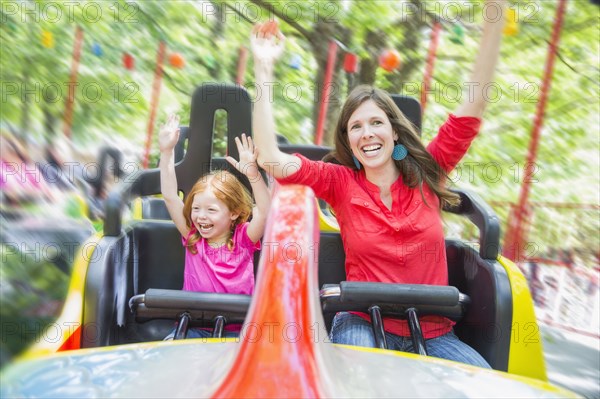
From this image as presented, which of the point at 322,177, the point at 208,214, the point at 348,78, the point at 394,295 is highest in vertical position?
the point at 348,78

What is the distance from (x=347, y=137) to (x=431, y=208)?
0.93ft

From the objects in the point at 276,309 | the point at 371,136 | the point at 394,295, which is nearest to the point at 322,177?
the point at 371,136

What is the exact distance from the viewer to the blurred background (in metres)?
4.70

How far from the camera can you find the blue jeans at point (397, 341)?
45.9 inches

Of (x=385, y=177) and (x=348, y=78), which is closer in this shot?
(x=385, y=177)

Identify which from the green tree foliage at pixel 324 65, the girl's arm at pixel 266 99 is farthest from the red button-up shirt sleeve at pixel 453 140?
the green tree foliage at pixel 324 65

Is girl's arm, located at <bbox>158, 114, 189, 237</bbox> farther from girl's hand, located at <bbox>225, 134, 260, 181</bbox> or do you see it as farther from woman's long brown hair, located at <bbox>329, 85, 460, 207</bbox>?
woman's long brown hair, located at <bbox>329, 85, 460, 207</bbox>

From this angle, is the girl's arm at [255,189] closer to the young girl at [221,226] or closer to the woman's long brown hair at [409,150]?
the young girl at [221,226]

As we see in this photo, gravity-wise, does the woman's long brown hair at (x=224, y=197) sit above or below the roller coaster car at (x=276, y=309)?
above

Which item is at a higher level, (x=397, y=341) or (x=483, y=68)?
(x=483, y=68)

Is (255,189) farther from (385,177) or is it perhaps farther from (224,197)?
(385,177)

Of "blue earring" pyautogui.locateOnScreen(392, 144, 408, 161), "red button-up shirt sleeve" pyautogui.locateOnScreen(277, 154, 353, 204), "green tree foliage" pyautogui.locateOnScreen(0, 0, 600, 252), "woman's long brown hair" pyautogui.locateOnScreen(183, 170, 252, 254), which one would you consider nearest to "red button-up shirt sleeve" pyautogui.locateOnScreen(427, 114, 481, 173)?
"blue earring" pyautogui.locateOnScreen(392, 144, 408, 161)

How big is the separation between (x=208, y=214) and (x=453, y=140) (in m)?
0.65

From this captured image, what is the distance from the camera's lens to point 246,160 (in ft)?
4.98
